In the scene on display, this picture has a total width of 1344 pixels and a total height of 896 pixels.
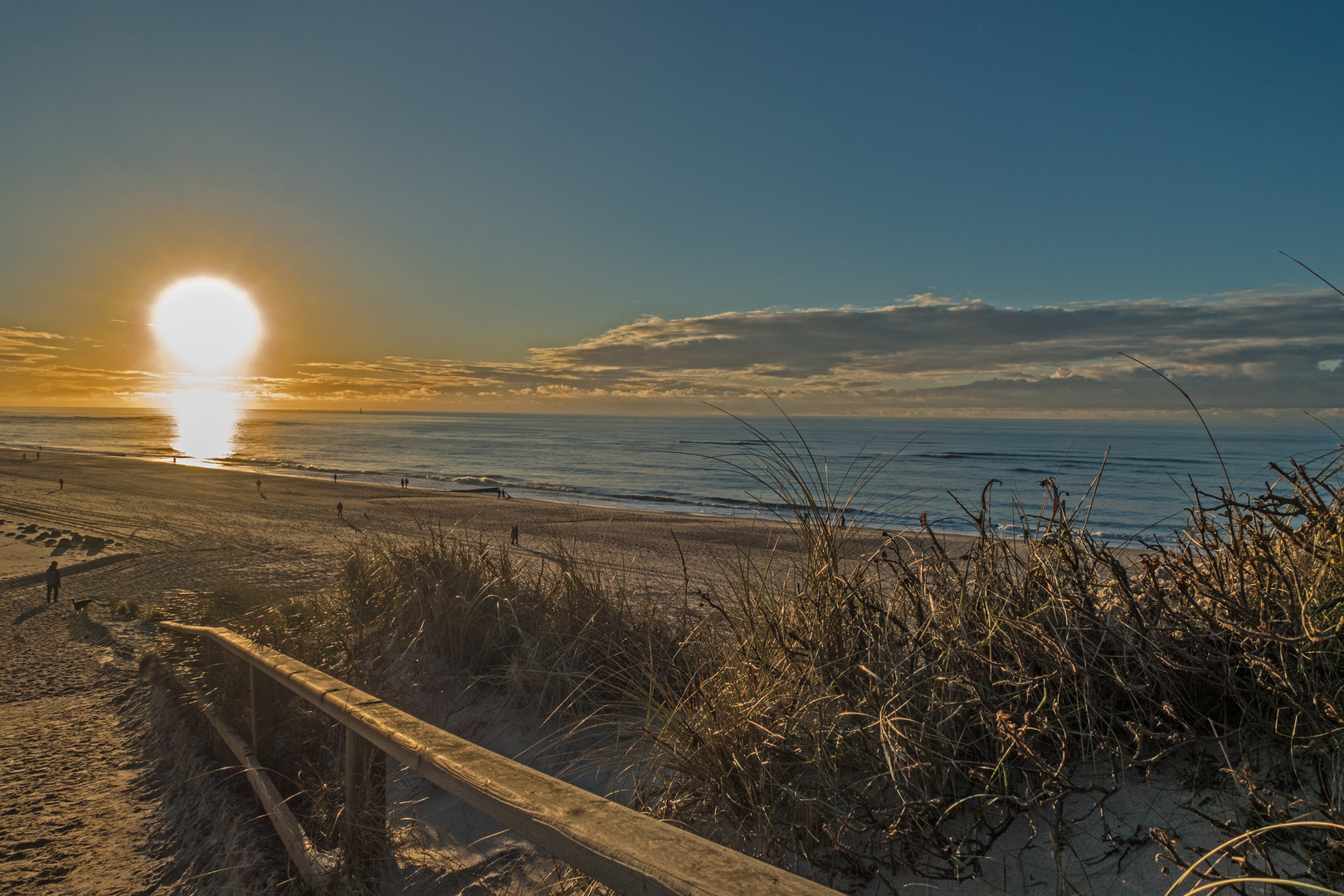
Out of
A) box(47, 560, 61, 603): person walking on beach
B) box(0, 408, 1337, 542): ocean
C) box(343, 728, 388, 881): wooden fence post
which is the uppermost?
box(343, 728, 388, 881): wooden fence post

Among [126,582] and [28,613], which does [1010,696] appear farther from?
[126,582]

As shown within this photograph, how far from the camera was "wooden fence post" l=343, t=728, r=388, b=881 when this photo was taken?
299cm

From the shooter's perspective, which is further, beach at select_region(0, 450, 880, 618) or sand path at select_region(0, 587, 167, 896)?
beach at select_region(0, 450, 880, 618)

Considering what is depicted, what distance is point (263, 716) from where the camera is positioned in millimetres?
4422

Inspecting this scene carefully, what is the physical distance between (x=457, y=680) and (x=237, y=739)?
133 cm

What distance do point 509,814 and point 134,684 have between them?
20.4ft

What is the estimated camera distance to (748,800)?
2.43 m

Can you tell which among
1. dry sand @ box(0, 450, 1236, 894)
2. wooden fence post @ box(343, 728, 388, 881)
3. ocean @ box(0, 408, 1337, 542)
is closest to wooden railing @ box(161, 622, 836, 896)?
wooden fence post @ box(343, 728, 388, 881)

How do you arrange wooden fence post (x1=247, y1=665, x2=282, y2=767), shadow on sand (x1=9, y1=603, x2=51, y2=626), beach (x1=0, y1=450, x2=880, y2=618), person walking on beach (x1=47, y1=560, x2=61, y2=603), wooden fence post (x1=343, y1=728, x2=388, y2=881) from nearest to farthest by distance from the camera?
wooden fence post (x1=343, y1=728, x2=388, y2=881) < wooden fence post (x1=247, y1=665, x2=282, y2=767) < shadow on sand (x1=9, y1=603, x2=51, y2=626) < person walking on beach (x1=47, y1=560, x2=61, y2=603) < beach (x1=0, y1=450, x2=880, y2=618)

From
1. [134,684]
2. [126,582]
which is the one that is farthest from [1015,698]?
[126,582]

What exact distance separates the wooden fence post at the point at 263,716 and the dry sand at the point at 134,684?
0.30 metres

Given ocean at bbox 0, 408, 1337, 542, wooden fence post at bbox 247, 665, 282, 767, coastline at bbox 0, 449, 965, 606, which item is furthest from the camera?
ocean at bbox 0, 408, 1337, 542

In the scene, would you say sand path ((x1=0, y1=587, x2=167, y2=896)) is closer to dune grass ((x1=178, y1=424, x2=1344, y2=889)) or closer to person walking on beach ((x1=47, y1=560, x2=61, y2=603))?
person walking on beach ((x1=47, y1=560, x2=61, y2=603))

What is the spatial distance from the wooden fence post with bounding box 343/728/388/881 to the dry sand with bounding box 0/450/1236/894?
0.54 m
